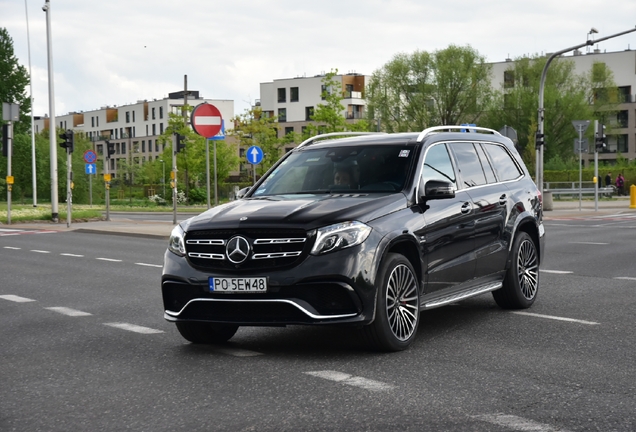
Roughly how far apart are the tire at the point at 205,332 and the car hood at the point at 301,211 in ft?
2.79

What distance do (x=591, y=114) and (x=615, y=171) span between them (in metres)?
6.77

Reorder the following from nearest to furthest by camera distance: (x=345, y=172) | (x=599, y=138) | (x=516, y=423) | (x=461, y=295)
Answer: (x=516, y=423) < (x=345, y=172) < (x=461, y=295) < (x=599, y=138)

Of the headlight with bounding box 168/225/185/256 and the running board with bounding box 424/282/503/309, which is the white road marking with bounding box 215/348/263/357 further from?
the running board with bounding box 424/282/503/309

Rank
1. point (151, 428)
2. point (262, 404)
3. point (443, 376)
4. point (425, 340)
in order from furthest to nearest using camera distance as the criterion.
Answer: point (425, 340), point (443, 376), point (262, 404), point (151, 428)

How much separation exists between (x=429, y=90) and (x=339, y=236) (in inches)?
2807

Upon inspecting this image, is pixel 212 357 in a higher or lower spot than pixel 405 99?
lower

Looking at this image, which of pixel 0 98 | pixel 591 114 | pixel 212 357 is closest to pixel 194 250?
pixel 212 357

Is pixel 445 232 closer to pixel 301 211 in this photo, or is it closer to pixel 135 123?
pixel 301 211

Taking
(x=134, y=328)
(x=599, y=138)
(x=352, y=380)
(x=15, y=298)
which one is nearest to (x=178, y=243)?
(x=134, y=328)

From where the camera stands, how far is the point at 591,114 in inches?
2997

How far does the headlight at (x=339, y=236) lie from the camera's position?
664 centimetres

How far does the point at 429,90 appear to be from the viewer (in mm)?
76750

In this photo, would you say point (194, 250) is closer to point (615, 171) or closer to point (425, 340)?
point (425, 340)

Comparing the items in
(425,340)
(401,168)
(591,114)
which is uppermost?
(591,114)
